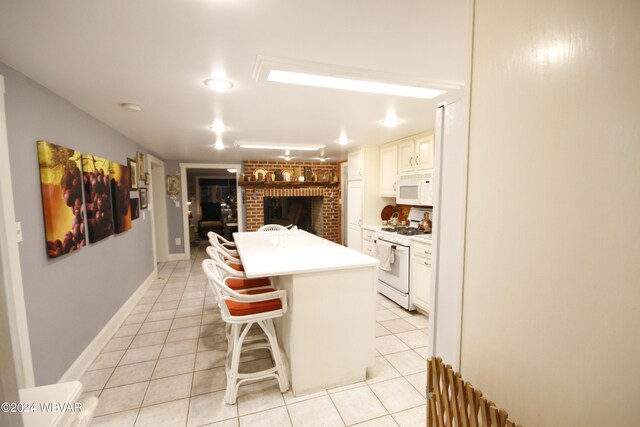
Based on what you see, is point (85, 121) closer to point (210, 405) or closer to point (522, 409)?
point (210, 405)

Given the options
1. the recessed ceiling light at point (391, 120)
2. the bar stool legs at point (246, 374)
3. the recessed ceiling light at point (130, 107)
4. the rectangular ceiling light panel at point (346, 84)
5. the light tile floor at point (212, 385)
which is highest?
the recessed ceiling light at point (391, 120)

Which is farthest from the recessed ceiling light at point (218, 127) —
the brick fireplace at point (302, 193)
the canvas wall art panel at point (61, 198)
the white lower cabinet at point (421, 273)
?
the brick fireplace at point (302, 193)

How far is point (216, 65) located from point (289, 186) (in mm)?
4536

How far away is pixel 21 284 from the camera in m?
1.55

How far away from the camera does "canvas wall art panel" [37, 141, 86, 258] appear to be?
1.78 metres

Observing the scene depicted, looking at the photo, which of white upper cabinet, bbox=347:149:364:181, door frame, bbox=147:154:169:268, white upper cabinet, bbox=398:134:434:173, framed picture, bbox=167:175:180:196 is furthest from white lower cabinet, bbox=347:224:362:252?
door frame, bbox=147:154:169:268

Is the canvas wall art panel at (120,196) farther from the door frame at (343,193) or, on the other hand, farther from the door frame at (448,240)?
the door frame at (343,193)

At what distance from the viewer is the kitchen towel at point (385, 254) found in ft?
11.5

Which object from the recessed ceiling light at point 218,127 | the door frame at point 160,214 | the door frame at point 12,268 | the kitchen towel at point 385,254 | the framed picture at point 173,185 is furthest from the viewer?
the framed picture at point 173,185

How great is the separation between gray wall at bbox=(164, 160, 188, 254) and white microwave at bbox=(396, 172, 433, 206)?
4.45m

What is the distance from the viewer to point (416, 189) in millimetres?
3525

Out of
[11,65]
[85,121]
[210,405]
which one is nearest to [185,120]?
[85,121]

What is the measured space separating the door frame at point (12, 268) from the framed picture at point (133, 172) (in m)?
2.27

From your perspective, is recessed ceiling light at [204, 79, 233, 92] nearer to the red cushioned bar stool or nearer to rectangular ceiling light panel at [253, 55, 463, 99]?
rectangular ceiling light panel at [253, 55, 463, 99]
